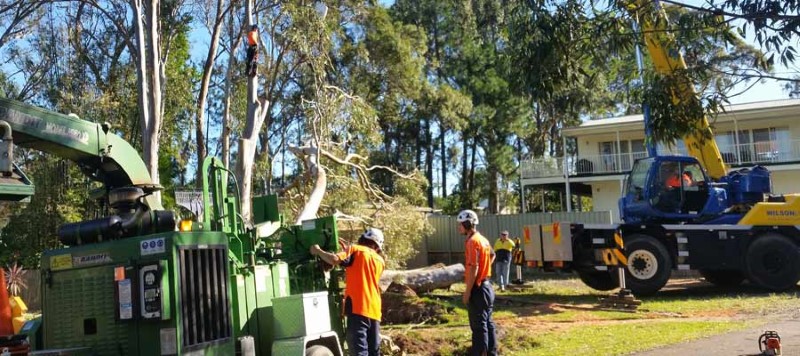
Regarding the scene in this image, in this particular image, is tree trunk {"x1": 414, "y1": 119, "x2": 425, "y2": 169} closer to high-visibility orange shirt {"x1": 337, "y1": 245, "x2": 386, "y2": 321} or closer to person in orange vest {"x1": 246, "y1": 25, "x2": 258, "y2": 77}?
person in orange vest {"x1": 246, "y1": 25, "x2": 258, "y2": 77}

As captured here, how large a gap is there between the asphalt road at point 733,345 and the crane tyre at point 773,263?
614 centimetres

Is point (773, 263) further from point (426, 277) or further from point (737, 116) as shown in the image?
point (737, 116)

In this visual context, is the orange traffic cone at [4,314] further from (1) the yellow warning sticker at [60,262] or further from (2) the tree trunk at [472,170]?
(2) the tree trunk at [472,170]

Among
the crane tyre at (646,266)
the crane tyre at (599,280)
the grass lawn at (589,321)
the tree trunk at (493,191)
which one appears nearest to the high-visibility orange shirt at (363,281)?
the grass lawn at (589,321)

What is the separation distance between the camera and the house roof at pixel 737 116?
30.5 meters

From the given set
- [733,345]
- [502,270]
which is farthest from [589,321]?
[502,270]

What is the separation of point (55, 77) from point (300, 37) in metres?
12.3

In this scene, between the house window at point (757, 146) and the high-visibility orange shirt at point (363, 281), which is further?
the house window at point (757, 146)

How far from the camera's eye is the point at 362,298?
7.11 m

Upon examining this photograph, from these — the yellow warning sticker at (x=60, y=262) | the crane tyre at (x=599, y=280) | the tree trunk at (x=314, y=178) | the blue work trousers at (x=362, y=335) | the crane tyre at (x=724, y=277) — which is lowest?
the crane tyre at (x=724, y=277)

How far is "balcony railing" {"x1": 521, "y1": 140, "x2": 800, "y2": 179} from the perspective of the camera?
3048 cm

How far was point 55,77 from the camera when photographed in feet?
93.3

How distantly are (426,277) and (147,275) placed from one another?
36.0ft

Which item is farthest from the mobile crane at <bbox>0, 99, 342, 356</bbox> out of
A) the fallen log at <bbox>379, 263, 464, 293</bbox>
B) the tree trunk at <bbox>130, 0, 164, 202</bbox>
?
the tree trunk at <bbox>130, 0, 164, 202</bbox>
